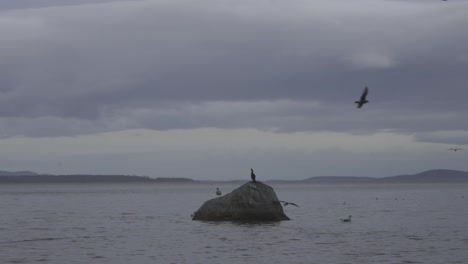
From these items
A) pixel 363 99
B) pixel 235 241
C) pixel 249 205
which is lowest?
pixel 235 241

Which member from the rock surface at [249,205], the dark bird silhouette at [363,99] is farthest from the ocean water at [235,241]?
the dark bird silhouette at [363,99]

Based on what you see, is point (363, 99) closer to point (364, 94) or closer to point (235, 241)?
point (364, 94)

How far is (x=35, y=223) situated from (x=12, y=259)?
71.7 feet

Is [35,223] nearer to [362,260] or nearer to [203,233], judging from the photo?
[203,233]

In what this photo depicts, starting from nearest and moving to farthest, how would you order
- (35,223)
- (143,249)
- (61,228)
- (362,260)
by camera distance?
1. (362,260)
2. (143,249)
3. (61,228)
4. (35,223)

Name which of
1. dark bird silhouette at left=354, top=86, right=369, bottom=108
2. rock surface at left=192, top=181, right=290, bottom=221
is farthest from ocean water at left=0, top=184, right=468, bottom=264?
dark bird silhouette at left=354, top=86, right=369, bottom=108

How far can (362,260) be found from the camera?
29.6 metres

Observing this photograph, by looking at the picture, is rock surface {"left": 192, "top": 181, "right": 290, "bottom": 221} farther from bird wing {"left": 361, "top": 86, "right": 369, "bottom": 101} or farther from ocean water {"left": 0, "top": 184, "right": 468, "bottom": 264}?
bird wing {"left": 361, "top": 86, "right": 369, "bottom": 101}

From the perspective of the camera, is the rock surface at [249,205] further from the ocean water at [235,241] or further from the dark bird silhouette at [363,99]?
the dark bird silhouette at [363,99]

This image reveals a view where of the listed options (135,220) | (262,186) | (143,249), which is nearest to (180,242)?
(143,249)

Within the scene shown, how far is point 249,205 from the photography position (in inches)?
1719

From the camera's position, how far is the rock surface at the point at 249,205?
142 ft

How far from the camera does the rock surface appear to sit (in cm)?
4338

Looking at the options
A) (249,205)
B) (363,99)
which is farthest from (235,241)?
(363,99)
